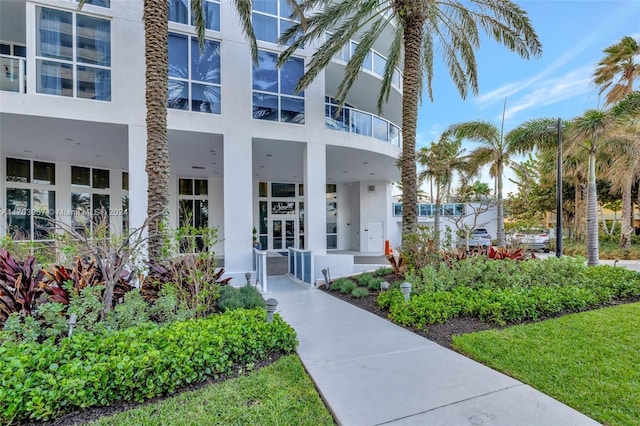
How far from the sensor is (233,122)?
391 inches

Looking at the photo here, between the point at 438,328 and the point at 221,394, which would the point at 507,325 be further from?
the point at 221,394

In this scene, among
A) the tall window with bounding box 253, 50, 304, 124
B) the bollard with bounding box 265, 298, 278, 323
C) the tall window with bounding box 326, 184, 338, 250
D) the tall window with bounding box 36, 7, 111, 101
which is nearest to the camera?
the bollard with bounding box 265, 298, 278, 323

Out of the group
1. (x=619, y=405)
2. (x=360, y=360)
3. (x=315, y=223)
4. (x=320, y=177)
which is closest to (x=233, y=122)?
(x=320, y=177)

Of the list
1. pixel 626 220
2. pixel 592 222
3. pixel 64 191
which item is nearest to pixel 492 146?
pixel 592 222

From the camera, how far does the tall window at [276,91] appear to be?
10477mm

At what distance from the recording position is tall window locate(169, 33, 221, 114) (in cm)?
945

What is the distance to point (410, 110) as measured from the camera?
8.34 m

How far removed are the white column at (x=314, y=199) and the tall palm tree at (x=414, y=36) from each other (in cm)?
235

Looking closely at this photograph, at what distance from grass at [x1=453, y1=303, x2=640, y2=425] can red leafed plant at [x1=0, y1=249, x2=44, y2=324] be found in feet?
21.9

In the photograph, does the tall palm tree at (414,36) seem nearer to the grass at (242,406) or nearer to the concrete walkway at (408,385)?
the concrete walkway at (408,385)

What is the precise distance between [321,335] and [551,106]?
21.7m

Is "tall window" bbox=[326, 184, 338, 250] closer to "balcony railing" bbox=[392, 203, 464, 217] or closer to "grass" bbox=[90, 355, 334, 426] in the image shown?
"balcony railing" bbox=[392, 203, 464, 217]

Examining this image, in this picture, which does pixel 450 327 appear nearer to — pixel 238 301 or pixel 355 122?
pixel 238 301

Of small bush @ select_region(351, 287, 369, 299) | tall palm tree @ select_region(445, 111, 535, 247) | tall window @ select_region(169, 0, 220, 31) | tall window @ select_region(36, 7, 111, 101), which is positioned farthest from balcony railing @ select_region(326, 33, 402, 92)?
small bush @ select_region(351, 287, 369, 299)
